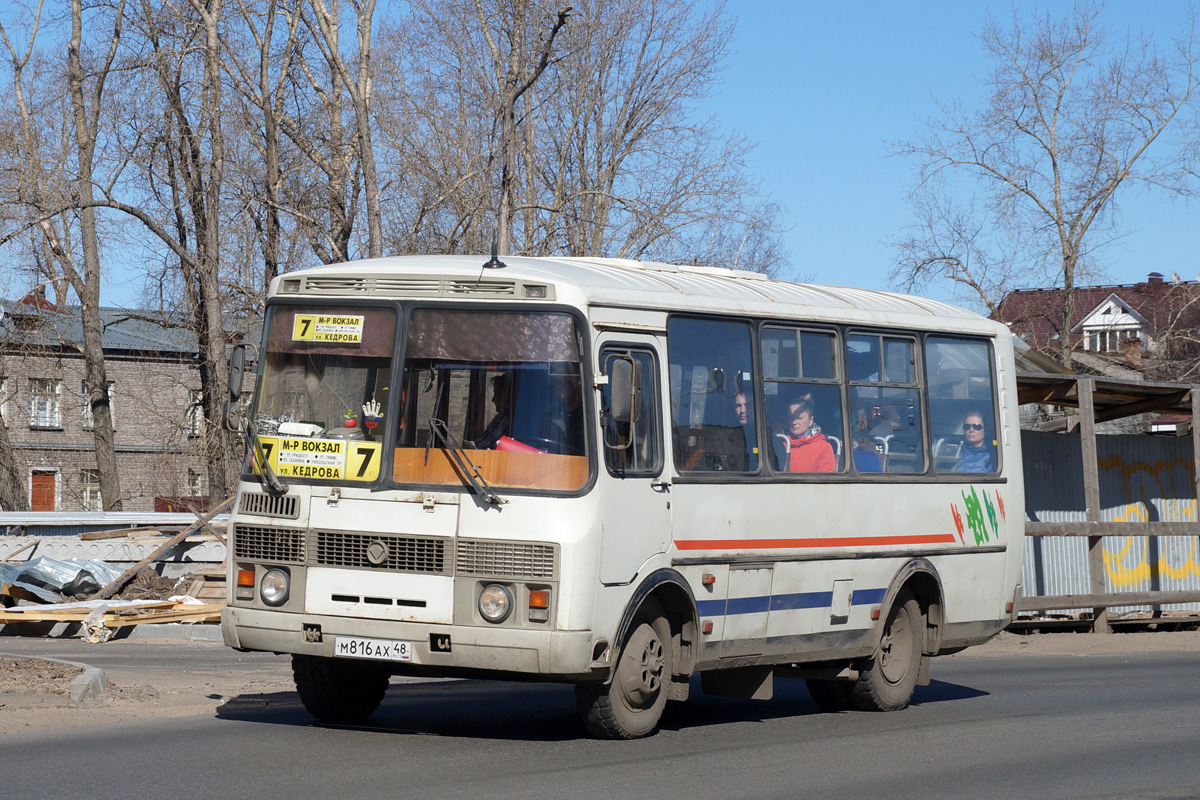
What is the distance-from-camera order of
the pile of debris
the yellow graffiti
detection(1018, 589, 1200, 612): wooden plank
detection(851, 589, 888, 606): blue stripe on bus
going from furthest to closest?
the yellow graffiti < detection(1018, 589, 1200, 612): wooden plank < the pile of debris < detection(851, 589, 888, 606): blue stripe on bus

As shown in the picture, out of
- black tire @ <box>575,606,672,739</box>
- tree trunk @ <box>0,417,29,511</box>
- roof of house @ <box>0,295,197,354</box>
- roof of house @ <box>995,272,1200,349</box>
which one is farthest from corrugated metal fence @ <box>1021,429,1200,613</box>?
tree trunk @ <box>0,417,29,511</box>

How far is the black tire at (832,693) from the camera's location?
11547 mm

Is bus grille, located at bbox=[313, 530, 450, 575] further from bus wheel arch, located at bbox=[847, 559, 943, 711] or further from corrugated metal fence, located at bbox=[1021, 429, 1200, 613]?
corrugated metal fence, located at bbox=[1021, 429, 1200, 613]

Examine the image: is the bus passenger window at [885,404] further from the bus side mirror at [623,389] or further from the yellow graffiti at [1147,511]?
the yellow graffiti at [1147,511]

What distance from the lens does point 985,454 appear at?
486 inches

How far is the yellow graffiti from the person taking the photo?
73.0 ft

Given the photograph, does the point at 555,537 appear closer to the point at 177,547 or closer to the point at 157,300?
the point at 177,547

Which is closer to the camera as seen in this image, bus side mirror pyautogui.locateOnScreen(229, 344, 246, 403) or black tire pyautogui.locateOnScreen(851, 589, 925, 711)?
bus side mirror pyautogui.locateOnScreen(229, 344, 246, 403)

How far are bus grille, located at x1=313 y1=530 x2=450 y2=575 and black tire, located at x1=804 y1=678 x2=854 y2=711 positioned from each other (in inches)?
164

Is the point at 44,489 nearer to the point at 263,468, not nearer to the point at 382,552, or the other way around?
the point at 263,468

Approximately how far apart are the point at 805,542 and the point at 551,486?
2539 millimetres

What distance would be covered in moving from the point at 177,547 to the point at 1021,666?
41.2 feet

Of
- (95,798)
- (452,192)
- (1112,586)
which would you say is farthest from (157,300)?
(95,798)

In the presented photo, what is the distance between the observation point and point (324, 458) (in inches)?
352
